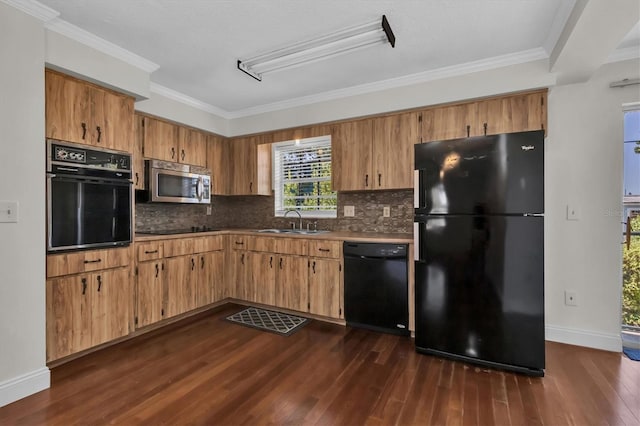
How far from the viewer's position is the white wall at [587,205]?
8.89 feet

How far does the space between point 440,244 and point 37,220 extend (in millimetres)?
3069

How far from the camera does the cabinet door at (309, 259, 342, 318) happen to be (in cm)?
329

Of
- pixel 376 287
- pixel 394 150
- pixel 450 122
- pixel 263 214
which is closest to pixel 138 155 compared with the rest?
pixel 263 214

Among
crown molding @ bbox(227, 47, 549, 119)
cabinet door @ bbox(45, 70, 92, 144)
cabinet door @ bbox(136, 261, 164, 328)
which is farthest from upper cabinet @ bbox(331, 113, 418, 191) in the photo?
cabinet door @ bbox(45, 70, 92, 144)

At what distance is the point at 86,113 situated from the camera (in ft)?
8.36

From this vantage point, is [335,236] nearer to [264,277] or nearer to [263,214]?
[264,277]

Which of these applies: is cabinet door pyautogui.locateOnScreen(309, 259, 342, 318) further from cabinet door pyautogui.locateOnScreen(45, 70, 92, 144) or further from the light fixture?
cabinet door pyautogui.locateOnScreen(45, 70, 92, 144)

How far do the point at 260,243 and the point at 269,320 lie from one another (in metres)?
0.94

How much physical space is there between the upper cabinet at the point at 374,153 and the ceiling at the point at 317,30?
504mm

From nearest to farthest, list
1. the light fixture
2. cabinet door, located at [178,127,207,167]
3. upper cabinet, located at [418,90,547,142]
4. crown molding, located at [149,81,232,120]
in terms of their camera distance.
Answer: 1. the light fixture
2. upper cabinet, located at [418,90,547,142]
3. crown molding, located at [149,81,232,120]
4. cabinet door, located at [178,127,207,167]

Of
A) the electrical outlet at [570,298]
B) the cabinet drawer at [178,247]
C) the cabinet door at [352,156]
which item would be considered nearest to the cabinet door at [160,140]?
the cabinet drawer at [178,247]

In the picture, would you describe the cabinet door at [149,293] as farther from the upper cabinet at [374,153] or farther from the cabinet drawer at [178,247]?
Result: the upper cabinet at [374,153]

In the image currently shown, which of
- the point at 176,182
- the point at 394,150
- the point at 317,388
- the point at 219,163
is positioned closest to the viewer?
the point at 317,388

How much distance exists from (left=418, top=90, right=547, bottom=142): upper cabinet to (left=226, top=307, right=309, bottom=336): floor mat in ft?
7.96
